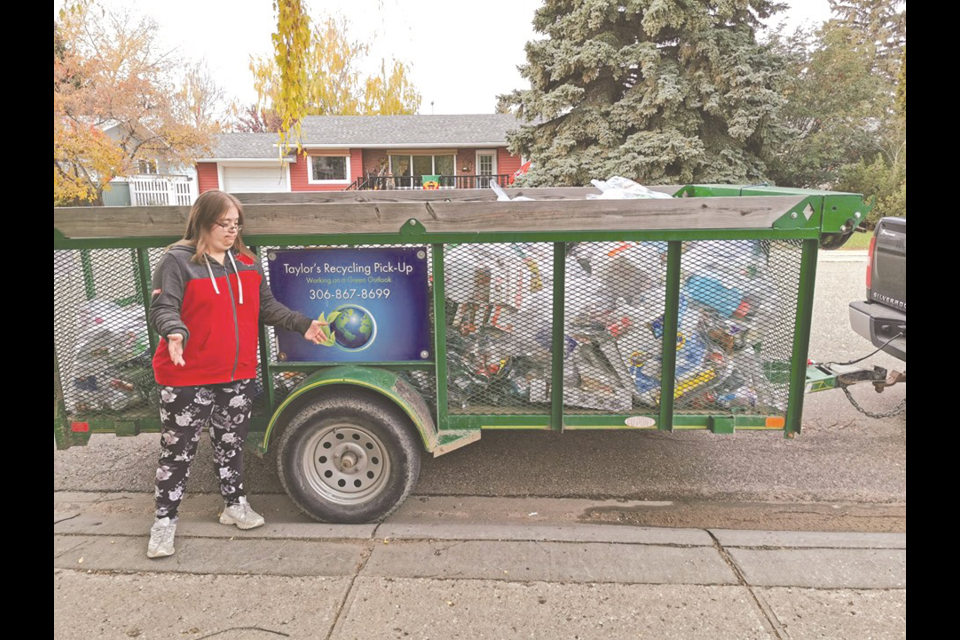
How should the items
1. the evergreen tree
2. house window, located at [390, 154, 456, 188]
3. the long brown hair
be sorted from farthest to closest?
house window, located at [390, 154, 456, 188], the evergreen tree, the long brown hair

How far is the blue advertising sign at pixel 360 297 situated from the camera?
3.47 m

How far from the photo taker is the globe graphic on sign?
3543 mm

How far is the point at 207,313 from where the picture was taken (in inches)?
125

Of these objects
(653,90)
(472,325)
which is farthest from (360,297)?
(653,90)

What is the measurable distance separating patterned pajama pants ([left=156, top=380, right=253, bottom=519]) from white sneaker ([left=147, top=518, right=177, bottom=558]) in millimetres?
45

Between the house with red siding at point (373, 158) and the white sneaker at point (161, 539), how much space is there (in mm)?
25473

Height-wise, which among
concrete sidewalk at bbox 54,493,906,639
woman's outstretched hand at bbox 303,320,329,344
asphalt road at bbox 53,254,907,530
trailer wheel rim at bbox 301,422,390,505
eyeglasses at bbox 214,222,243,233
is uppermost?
eyeglasses at bbox 214,222,243,233

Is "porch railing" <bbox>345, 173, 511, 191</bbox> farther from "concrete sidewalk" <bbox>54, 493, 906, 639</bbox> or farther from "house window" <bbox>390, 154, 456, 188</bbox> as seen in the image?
"concrete sidewalk" <bbox>54, 493, 906, 639</bbox>

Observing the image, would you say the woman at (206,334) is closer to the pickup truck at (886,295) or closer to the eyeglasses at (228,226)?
the eyeglasses at (228,226)

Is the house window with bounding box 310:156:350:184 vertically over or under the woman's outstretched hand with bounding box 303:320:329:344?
over

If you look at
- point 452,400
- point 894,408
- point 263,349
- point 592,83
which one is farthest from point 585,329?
point 592,83

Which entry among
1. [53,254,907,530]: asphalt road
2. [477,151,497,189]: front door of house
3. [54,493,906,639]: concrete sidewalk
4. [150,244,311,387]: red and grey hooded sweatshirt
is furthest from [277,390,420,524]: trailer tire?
[477,151,497,189]: front door of house

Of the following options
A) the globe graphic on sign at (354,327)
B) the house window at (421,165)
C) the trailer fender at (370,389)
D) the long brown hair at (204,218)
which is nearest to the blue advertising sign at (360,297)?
the globe graphic on sign at (354,327)

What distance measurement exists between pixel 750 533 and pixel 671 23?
578 inches
